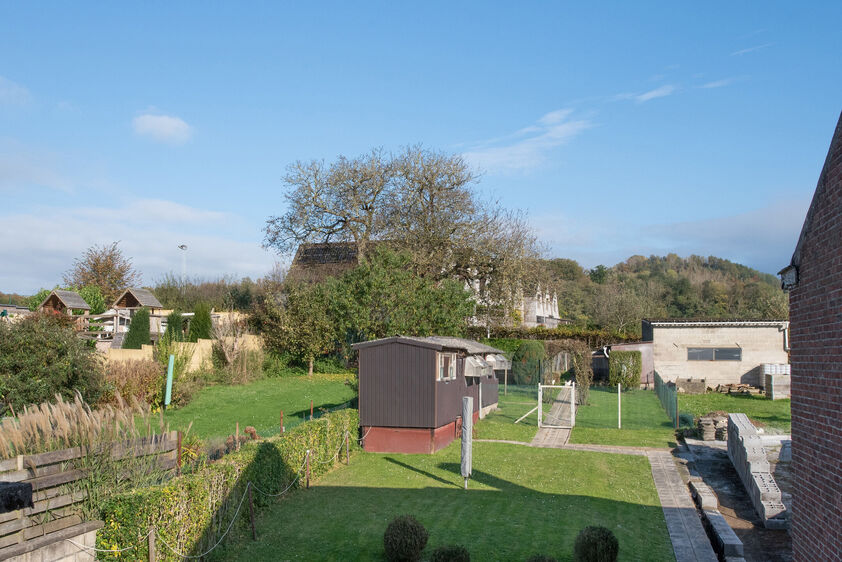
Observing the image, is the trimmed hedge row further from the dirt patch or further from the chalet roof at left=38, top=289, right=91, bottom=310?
the chalet roof at left=38, top=289, right=91, bottom=310

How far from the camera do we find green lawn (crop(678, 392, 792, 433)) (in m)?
24.8

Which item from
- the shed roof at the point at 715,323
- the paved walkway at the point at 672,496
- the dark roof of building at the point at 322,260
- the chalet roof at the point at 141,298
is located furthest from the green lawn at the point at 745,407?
the chalet roof at the point at 141,298

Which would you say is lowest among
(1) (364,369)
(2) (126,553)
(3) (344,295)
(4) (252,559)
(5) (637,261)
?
(4) (252,559)

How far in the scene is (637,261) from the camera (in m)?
105

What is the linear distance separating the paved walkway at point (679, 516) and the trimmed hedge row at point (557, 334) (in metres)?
21.7

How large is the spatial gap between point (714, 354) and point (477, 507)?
84.8 ft

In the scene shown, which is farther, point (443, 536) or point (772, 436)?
point (772, 436)

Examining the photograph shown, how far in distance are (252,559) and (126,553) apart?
2250mm

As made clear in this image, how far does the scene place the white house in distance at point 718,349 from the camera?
34919 mm

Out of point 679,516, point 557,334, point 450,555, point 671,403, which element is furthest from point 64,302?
point 679,516

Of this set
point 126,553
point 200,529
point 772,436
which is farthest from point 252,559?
point 772,436

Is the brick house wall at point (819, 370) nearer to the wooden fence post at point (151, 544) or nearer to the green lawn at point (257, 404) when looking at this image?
the wooden fence post at point (151, 544)

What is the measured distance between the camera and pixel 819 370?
6973 millimetres

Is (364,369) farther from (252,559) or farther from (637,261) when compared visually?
(637,261)
